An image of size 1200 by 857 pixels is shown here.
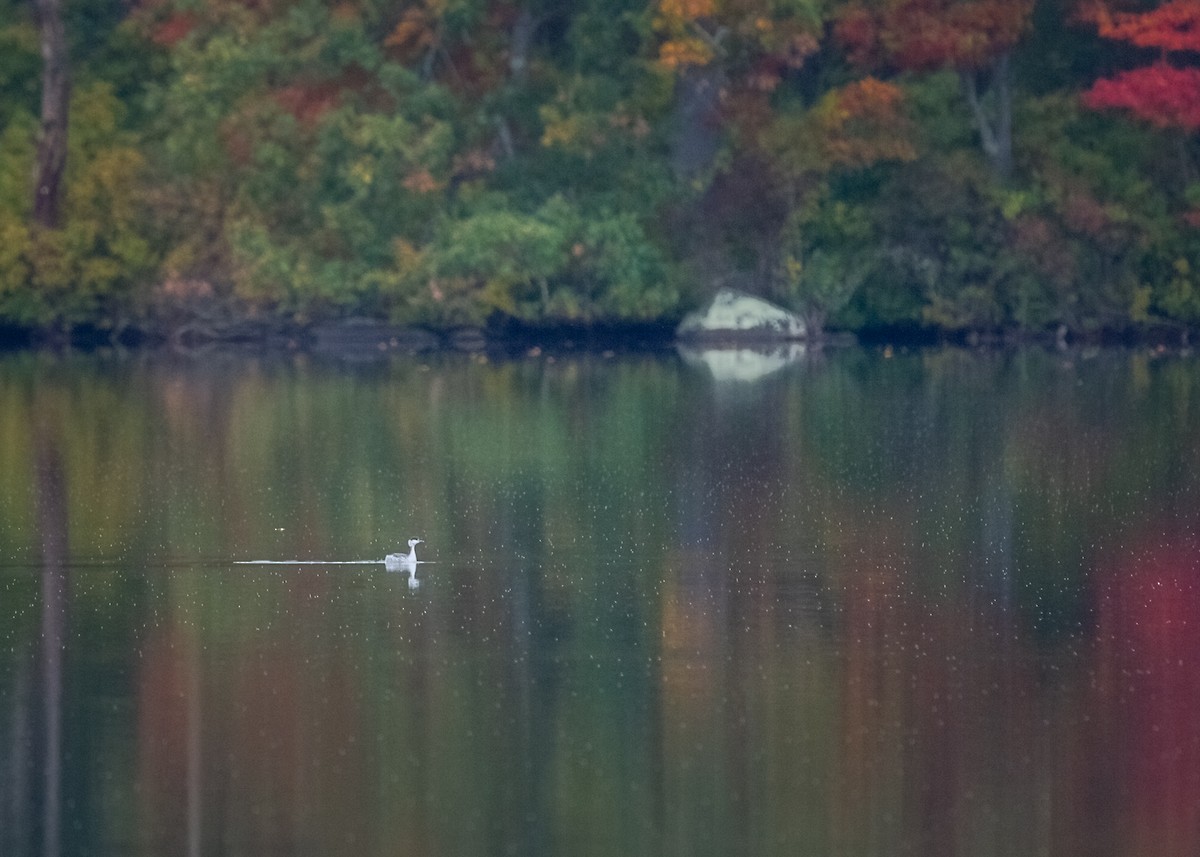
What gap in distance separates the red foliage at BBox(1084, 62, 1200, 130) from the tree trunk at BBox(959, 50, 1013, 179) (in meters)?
1.65

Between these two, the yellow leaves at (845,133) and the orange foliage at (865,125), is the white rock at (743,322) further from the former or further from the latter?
the orange foliage at (865,125)

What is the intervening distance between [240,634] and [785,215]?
76.3 feet

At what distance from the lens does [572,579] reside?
41.6ft

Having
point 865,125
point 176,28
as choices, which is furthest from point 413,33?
point 865,125

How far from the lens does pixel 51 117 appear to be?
32.8m

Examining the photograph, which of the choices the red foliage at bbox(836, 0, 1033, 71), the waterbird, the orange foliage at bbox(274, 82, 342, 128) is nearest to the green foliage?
the orange foliage at bbox(274, 82, 342, 128)

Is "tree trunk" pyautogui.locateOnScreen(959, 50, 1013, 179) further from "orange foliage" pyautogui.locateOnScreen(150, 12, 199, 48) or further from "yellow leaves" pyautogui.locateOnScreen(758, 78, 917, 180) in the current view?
"orange foliage" pyautogui.locateOnScreen(150, 12, 199, 48)

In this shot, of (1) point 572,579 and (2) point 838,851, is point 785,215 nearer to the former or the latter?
(1) point 572,579

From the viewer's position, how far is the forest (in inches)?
1281

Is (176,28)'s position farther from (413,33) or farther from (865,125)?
(865,125)

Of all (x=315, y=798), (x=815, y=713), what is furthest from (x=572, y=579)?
(x=315, y=798)

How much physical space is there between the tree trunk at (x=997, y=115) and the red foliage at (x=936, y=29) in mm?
462

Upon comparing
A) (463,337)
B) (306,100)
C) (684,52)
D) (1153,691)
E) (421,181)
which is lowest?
(1153,691)

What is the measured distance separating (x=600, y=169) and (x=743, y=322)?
2825mm
